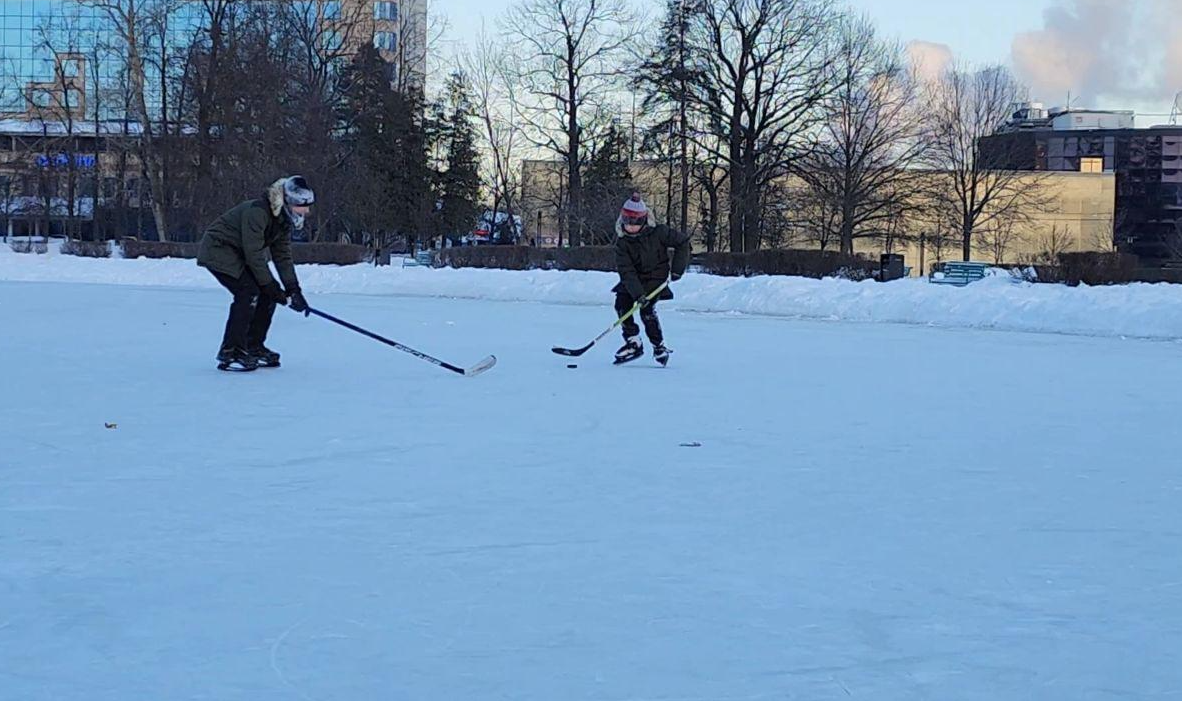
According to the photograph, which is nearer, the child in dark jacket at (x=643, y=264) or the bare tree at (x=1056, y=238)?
the child in dark jacket at (x=643, y=264)

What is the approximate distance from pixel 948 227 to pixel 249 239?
1460 inches

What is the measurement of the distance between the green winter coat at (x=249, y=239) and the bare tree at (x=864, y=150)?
27.4 meters

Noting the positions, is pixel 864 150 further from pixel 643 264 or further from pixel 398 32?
pixel 643 264

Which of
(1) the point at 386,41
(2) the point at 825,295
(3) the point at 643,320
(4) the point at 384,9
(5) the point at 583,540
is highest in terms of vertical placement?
(4) the point at 384,9

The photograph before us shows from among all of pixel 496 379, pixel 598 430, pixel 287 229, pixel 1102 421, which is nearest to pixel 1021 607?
pixel 598 430

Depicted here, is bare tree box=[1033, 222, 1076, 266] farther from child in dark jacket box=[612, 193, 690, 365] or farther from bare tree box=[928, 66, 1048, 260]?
child in dark jacket box=[612, 193, 690, 365]

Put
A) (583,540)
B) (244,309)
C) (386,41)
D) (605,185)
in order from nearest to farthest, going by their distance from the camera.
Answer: (583,540) < (244,309) < (605,185) < (386,41)

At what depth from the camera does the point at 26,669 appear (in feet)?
8.27

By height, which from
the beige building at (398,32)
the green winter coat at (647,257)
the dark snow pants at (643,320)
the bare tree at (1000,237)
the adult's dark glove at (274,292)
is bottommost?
the dark snow pants at (643,320)

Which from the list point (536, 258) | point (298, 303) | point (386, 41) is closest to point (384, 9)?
point (386, 41)

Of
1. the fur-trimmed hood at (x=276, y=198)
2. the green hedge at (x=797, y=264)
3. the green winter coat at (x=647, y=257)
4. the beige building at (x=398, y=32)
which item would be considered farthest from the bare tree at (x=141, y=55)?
the green winter coat at (x=647, y=257)

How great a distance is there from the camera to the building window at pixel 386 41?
4888cm

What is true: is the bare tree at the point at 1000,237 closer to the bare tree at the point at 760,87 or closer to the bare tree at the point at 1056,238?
the bare tree at the point at 1056,238

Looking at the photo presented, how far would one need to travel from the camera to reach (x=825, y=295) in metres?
15.9
